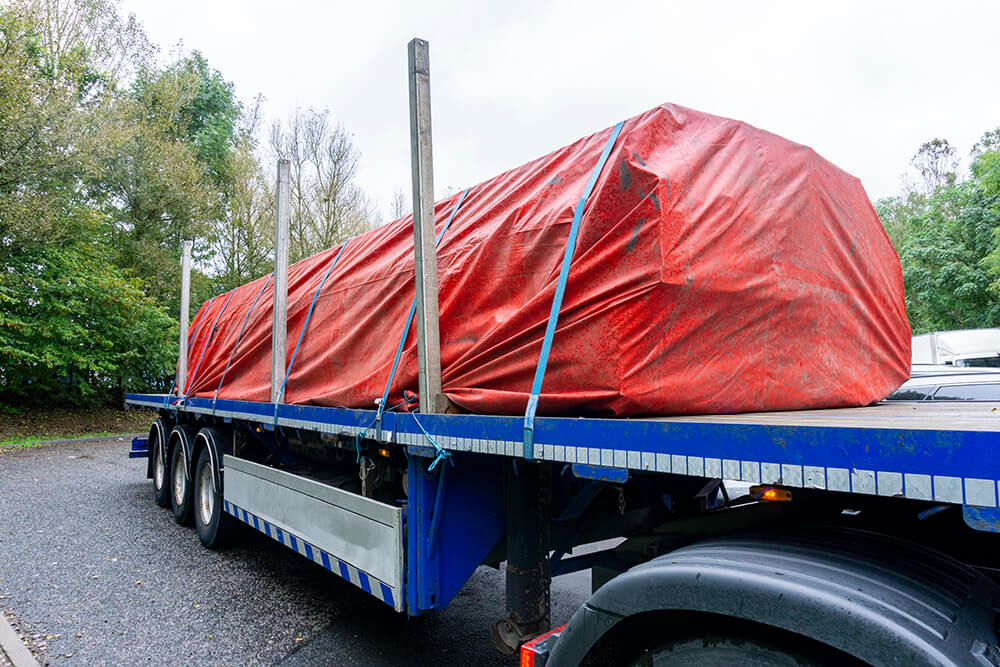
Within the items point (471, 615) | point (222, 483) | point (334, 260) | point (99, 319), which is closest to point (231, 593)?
point (222, 483)

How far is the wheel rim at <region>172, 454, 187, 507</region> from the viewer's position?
737cm

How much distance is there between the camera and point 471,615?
449 cm

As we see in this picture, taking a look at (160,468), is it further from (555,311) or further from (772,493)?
(772,493)

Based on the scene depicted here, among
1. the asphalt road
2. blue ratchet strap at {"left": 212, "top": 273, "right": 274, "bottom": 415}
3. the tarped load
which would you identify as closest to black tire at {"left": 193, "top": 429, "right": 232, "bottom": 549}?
the asphalt road

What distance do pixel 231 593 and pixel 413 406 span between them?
3.08 meters

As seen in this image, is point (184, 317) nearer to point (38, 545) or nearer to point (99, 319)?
point (38, 545)

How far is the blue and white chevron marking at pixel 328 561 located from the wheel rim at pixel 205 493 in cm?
126

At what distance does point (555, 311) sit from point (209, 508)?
5536 millimetres

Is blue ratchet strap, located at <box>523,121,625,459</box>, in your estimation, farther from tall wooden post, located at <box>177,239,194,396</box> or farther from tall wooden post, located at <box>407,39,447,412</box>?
tall wooden post, located at <box>177,239,194,396</box>

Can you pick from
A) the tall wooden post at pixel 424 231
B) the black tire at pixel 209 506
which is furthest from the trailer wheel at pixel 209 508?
the tall wooden post at pixel 424 231

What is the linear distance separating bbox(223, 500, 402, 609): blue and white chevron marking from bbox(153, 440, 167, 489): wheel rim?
3.62 meters

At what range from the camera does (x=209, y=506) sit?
6.46 metres

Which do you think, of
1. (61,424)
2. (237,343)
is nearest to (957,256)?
(237,343)

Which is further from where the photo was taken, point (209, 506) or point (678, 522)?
point (209, 506)
